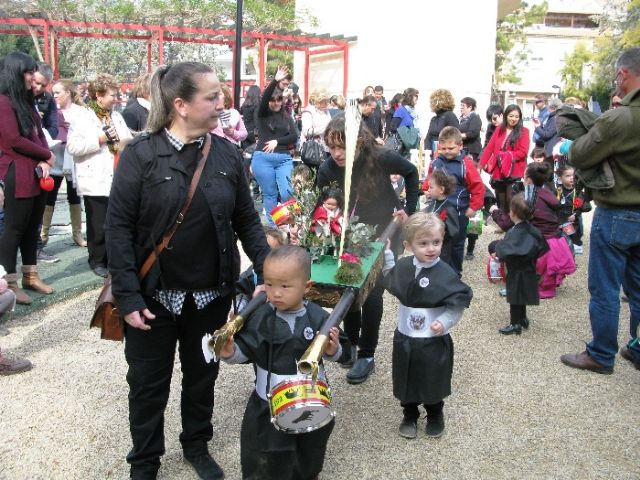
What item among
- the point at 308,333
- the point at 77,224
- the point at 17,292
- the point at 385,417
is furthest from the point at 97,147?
the point at 308,333

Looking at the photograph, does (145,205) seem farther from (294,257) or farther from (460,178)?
(460,178)

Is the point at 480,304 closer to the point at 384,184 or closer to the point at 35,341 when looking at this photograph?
the point at 384,184

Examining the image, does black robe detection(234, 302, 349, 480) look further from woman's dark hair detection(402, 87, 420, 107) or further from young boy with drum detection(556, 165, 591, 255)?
woman's dark hair detection(402, 87, 420, 107)

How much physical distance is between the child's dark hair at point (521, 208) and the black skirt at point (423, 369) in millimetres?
2418

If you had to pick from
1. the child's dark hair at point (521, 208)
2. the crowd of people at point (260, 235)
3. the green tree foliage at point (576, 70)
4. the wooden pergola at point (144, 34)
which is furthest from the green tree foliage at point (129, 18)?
the green tree foliage at point (576, 70)

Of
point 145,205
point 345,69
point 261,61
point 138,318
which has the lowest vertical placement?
point 138,318

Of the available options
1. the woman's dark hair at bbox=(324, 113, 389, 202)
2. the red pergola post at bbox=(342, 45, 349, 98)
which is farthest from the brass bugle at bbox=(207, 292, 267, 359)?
the red pergola post at bbox=(342, 45, 349, 98)

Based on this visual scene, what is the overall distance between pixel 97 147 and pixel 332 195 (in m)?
3.14

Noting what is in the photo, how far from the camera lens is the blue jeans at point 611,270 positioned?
13.8 feet

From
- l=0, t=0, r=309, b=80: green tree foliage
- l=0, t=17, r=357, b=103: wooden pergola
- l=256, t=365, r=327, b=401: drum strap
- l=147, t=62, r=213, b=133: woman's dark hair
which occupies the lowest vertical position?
l=256, t=365, r=327, b=401: drum strap

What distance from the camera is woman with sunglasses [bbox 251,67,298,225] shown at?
7.90m

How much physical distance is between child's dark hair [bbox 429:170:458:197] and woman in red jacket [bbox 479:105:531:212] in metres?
3.19

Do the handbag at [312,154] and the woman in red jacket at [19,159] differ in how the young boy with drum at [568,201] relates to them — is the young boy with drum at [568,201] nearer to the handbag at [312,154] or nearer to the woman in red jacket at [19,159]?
the handbag at [312,154]

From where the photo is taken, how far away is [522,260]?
5438 mm
